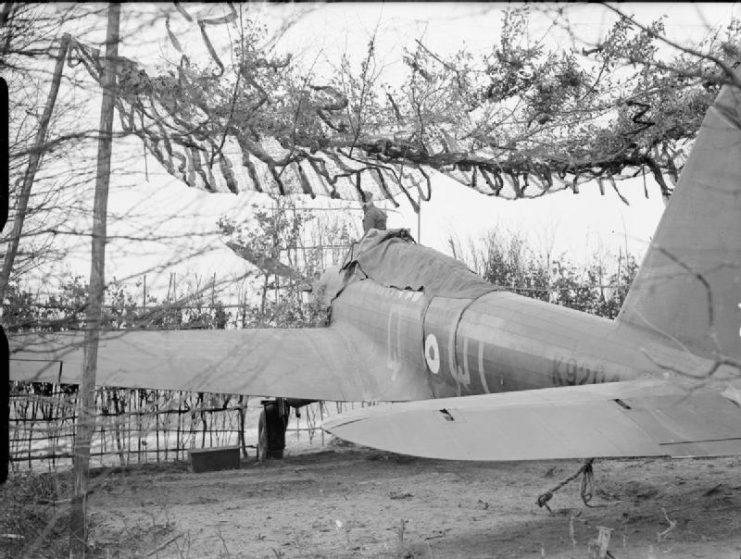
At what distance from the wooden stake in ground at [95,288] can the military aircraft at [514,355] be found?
0.57ft

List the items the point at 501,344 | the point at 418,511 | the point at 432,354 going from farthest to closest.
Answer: the point at 432,354 → the point at 501,344 → the point at 418,511

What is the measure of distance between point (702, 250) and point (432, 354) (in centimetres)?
360

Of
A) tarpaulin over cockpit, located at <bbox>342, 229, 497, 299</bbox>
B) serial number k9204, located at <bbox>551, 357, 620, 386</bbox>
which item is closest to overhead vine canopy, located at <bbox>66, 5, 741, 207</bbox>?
tarpaulin over cockpit, located at <bbox>342, 229, 497, 299</bbox>

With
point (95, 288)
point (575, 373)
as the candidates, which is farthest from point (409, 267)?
point (95, 288)

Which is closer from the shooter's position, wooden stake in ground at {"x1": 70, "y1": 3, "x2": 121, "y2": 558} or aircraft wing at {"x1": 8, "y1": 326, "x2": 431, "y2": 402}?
wooden stake in ground at {"x1": 70, "y1": 3, "x2": 121, "y2": 558}

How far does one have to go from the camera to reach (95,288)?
11.4 ft

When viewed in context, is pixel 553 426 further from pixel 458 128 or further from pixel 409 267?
pixel 458 128

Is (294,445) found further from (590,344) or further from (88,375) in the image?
(88,375)

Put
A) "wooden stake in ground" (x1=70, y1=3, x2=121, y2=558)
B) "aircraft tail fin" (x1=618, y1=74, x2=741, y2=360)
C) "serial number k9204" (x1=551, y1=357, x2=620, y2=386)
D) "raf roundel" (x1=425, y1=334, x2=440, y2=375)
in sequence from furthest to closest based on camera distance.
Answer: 1. "raf roundel" (x1=425, y1=334, x2=440, y2=375)
2. "serial number k9204" (x1=551, y1=357, x2=620, y2=386)
3. "aircraft tail fin" (x1=618, y1=74, x2=741, y2=360)
4. "wooden stake in ground" (x1=70, y1=3, x2=121, y2=558)

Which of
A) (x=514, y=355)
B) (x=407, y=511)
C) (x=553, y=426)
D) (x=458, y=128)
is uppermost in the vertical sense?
(x=458, y=128)

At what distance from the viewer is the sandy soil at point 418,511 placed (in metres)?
5.48

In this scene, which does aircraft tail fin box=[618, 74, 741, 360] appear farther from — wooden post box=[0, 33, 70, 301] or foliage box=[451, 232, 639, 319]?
foliage box=[451, 232, 639, 319]

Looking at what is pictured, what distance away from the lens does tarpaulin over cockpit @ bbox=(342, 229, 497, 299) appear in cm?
856

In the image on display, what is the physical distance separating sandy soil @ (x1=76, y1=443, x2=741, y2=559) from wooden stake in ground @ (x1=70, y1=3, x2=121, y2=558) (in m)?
0.35
